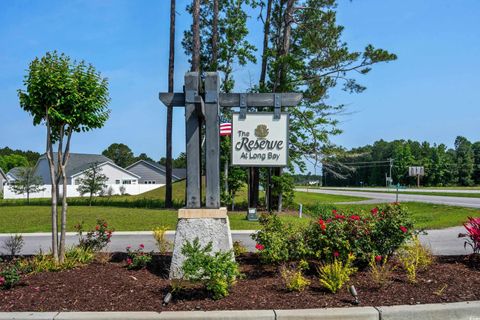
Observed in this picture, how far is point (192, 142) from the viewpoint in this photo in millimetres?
6227

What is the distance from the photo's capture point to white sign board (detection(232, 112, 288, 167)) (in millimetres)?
7203

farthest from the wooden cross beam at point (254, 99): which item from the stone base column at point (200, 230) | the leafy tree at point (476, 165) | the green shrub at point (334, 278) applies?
the leafy tree at point (476, 165)

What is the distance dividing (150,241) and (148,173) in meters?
57.2

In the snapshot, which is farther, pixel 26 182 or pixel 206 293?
pixel 26 182

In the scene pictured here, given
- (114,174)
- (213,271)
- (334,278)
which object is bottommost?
(334,278)

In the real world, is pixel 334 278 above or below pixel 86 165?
below

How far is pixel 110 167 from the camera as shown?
189ft

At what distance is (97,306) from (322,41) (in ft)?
65.8

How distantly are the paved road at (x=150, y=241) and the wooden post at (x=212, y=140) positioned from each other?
3.61 metres

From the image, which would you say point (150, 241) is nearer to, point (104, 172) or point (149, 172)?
point (104, 172)

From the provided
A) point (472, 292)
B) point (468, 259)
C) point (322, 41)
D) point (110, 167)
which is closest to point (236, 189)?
point (322, 41)

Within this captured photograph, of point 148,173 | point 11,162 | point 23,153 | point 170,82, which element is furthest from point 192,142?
point 23,153

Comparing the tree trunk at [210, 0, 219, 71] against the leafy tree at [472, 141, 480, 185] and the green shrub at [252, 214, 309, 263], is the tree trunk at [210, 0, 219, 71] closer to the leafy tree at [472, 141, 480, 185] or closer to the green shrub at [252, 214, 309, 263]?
the green shrub at [252, 214, 309, 263]

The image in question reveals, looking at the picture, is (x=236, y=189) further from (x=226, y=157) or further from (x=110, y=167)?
(x=110, y=167)
